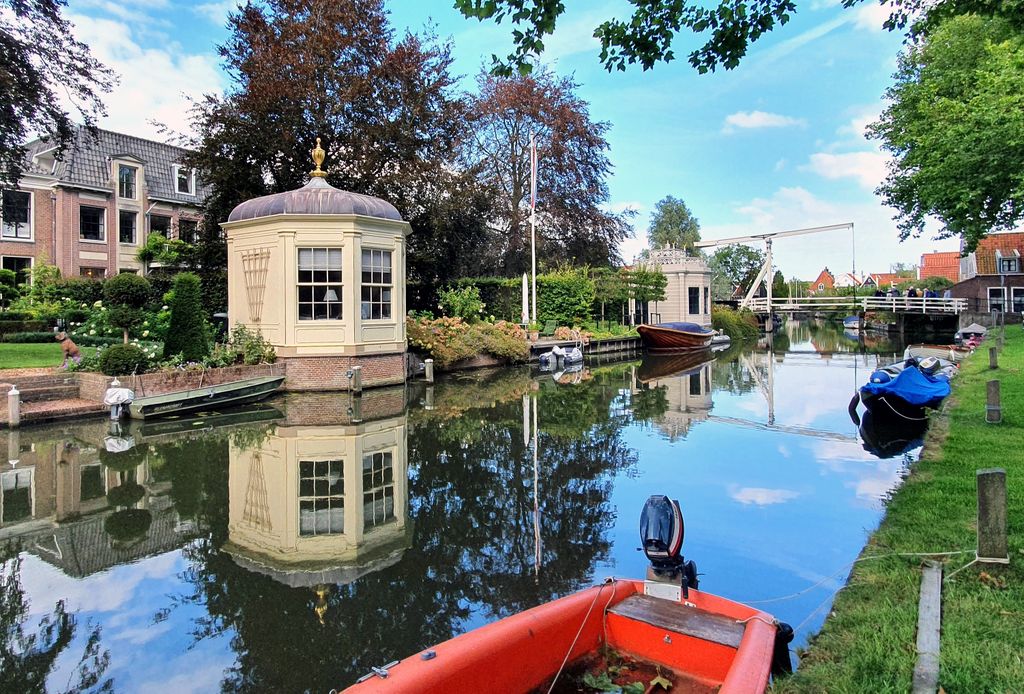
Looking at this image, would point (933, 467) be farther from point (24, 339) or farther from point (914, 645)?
point (24, 339)

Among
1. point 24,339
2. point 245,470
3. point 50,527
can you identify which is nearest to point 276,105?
point 24,339

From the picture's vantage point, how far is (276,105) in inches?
811

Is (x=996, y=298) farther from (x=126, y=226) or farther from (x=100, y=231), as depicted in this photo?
(x=100, y=231)

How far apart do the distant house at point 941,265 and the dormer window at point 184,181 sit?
204ft

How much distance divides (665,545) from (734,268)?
218 feet

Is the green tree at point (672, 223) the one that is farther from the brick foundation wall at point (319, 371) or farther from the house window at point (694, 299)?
the brick foundation wall at point (319, 371)

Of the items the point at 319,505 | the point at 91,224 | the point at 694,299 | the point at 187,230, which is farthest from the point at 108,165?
the point at 694,299

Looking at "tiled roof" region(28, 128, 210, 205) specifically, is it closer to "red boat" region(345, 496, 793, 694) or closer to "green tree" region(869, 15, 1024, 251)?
"green tree" region(869, 15, 1024, 251)

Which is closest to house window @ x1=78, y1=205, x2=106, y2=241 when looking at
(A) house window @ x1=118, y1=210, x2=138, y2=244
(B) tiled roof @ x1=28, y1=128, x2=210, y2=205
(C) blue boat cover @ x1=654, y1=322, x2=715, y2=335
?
(A) house window @ x1=118, y1=210, x2=138, y2=244

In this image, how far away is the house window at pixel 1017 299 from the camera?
39406 millimetres

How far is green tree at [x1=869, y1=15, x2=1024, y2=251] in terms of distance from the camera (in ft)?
47.1

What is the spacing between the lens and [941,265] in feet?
204

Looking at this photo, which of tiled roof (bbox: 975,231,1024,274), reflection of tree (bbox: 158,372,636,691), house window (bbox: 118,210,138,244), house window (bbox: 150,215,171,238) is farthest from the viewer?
tiled roof (bbox: 975,231,1024,274)

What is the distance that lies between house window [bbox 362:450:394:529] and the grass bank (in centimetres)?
402
